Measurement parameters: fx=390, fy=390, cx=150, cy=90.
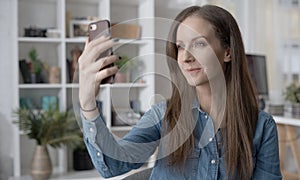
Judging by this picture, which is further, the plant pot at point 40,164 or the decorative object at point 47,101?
the decorative object at point 47,101

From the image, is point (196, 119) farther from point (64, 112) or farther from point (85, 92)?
point (64, 112)

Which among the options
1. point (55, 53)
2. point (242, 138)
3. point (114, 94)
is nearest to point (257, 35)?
point (55, 53)

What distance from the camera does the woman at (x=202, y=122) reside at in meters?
0.76

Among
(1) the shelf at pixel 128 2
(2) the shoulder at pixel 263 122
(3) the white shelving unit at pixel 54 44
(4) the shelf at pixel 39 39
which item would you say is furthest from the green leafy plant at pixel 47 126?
(2) the shoulder at pixel 263 122

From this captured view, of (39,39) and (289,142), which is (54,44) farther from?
(289,142)

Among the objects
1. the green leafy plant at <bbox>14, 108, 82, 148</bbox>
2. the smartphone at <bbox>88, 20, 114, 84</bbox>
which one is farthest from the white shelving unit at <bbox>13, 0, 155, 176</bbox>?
the smartphone at <bbox>88, 20, 114, 84</bbox>

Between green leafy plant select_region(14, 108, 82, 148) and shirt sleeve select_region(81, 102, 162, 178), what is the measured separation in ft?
4.83

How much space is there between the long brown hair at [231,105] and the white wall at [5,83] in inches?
74.1

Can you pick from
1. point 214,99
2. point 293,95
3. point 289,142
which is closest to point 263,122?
point 214,99

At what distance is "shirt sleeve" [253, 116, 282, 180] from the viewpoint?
38.2 inches

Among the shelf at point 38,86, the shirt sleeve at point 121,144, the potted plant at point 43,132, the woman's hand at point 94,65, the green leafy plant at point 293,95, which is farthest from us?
the green leafy plant at point 293,95

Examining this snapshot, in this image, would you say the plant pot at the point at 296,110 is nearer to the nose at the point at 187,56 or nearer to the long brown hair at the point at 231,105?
the long brown hair at the point at 231,105

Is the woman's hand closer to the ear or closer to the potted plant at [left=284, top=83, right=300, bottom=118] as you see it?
the ear

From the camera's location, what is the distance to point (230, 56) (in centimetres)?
92
